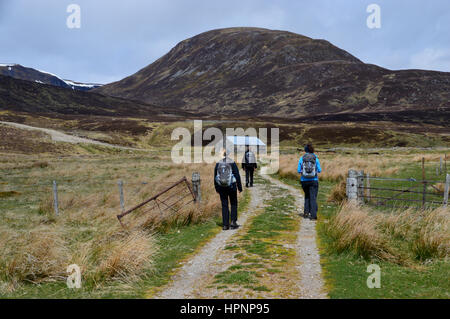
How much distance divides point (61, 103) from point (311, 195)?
191 m

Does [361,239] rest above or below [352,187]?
below

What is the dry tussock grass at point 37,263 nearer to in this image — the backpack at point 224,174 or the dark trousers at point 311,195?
the backpack at point 224,174

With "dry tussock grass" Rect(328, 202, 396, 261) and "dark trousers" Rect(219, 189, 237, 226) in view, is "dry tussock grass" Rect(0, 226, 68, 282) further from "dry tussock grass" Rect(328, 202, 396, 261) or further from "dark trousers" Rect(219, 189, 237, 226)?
"dry tussock grass" Rect(328, 202, 396, 261)

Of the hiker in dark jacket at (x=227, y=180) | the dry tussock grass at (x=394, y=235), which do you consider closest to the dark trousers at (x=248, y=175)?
the hiker in dark jacket at (x=227, y=180)

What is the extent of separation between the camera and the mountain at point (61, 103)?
16412cm

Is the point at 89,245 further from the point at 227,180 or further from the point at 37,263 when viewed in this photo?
the point at 227,180

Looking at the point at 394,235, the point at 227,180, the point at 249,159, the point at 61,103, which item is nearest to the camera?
the point at 394,235

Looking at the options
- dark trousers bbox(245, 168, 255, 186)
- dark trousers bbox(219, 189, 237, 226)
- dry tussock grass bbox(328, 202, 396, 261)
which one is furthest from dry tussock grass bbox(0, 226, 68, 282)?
dark trousers bbox(245, 168, 255, 186)

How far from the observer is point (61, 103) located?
178625 millimetres

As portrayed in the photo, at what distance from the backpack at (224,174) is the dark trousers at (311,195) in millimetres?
2351

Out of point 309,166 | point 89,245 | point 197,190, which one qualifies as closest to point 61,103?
point 197,190

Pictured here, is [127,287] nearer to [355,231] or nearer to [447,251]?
[355,231]
